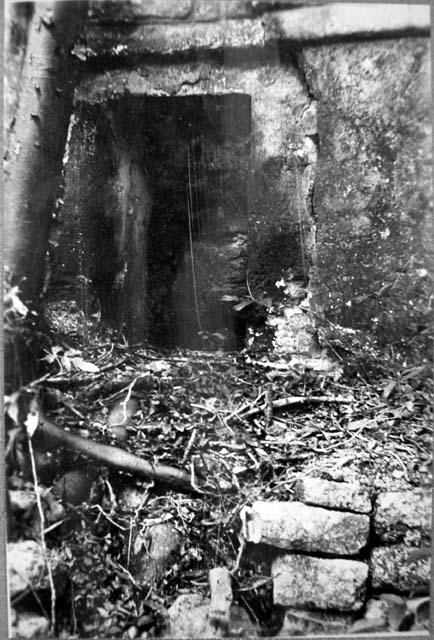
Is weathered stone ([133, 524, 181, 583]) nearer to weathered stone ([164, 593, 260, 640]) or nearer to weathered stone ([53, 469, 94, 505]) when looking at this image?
weathered stone ([164, 593, 260, 640])

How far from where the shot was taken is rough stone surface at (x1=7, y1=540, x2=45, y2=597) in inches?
57.4

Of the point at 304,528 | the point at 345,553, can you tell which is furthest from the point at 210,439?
the point at 345,553

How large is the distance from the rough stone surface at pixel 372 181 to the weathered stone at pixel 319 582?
0.69 meters

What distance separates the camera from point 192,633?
1468 mm

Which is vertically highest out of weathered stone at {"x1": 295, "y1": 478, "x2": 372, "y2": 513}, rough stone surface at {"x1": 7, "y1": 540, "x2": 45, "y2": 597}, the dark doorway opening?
the dark doorway opening

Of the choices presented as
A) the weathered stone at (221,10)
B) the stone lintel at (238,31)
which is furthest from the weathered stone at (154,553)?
the weathered stone at (221,10)

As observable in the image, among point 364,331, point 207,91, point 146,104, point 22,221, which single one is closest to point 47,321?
point 22,221

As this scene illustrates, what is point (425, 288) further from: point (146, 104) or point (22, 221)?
point (22, 221)

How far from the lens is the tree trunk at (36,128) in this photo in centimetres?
147

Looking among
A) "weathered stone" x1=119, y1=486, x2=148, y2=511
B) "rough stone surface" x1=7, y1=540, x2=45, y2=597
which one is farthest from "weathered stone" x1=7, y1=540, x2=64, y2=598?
"weathered stone" x1=119, y1=486, x2=148, y2=511

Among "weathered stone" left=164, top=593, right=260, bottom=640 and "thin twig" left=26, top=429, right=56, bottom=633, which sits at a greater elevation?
"thin twig" left=26, top=429, right=56, bottom=633

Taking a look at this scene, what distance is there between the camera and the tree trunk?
1472 mm

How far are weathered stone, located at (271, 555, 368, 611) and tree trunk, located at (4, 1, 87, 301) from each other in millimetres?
1099

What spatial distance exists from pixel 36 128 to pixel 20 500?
1.09 meters
